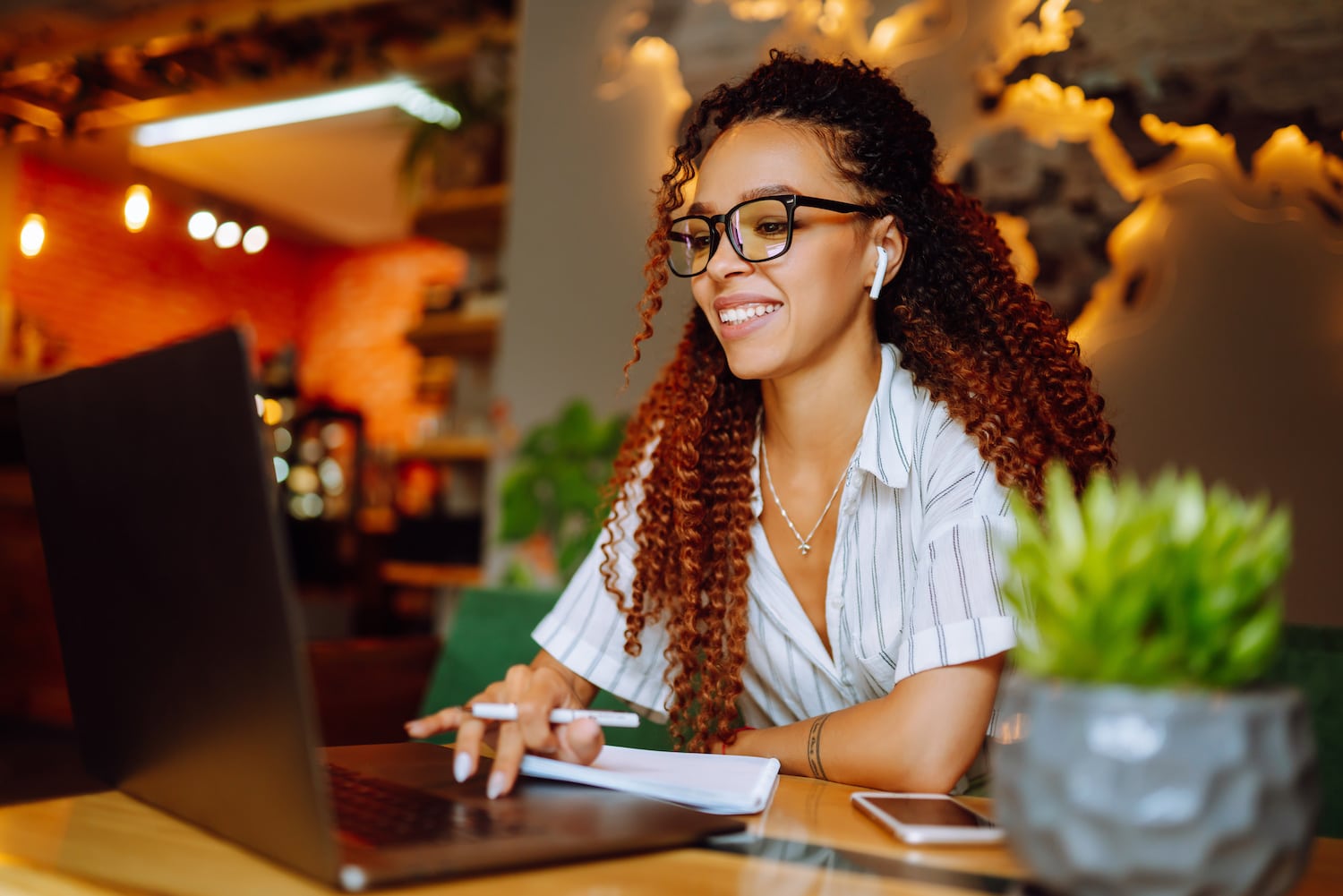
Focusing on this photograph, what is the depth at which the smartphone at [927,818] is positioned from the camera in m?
0.76

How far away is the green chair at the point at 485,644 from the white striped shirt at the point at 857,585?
449 mm

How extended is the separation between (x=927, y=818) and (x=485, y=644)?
1.23 meters

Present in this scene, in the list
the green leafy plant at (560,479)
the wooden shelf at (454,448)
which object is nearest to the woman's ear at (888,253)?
the green leafy plant at (560,479)

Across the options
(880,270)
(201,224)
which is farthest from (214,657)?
(201,224)

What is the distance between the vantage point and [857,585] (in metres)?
1.37

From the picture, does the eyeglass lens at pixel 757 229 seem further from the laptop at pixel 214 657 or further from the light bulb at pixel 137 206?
the light bulb at pixel 137 206

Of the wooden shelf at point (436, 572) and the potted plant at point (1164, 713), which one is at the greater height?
the potted plant at point (1164, 713)

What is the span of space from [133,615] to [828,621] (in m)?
0.86

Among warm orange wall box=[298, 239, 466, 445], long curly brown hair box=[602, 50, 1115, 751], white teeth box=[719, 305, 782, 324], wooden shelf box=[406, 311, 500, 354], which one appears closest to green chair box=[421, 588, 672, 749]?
long curly brown hair box=[602, 50, 1115, 751]

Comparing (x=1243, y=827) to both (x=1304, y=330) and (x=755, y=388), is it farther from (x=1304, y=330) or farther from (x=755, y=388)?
(x=1304, y=330)

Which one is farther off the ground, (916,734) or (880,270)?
(880,270)

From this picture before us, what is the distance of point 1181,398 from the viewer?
8.89 feet

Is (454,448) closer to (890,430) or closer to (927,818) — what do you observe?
(890,430)

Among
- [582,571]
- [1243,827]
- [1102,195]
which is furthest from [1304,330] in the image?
[1243,827]
